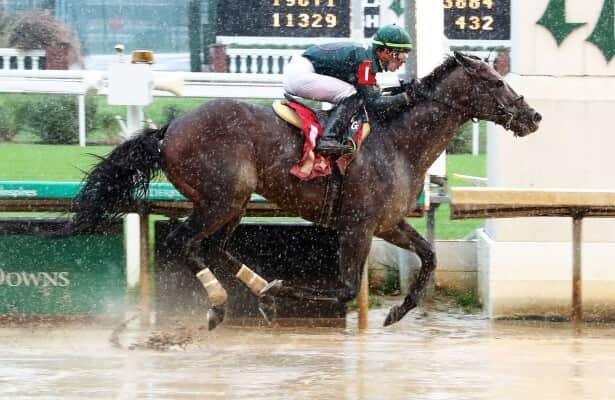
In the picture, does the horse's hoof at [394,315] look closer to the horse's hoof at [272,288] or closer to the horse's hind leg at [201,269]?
the horse's hoof at [272,288]

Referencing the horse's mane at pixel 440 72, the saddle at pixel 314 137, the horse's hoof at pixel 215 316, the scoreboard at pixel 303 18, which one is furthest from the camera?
the scoreboard at pixel 303 18

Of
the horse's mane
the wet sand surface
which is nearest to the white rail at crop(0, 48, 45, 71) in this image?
the wet sand surface

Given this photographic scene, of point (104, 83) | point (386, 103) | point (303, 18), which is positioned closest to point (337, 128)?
point (386, 103)

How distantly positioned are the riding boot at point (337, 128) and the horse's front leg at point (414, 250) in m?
0.69

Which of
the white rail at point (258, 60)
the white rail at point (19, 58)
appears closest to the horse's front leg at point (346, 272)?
the white rail at point (258, 60)

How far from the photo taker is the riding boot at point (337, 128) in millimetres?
7062

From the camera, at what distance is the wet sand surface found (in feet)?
19.2

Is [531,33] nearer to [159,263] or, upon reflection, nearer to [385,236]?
[385,236]

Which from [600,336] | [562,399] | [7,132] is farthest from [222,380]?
[7,132]

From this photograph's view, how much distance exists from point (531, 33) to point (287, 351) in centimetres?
283

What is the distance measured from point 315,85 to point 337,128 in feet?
1.12

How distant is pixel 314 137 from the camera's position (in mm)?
7164

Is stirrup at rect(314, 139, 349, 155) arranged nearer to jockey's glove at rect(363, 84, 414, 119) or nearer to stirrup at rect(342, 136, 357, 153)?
stirrup at rect(342, 136, 357, 153)

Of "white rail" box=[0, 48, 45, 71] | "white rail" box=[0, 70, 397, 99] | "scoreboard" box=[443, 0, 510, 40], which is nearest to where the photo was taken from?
"white rail" box=[0, 70, 397, 99]
